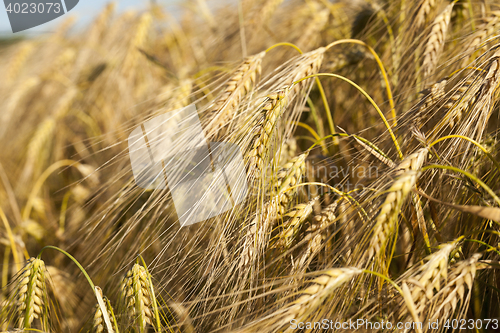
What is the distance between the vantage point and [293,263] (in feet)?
1.90

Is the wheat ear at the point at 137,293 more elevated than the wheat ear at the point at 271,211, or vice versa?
the wheat ear at the point at 271,211

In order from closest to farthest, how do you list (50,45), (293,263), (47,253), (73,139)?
1. (293,263)
2. (47,253)
3. (73,139)
4. (50,45)

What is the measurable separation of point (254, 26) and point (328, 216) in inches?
36.6

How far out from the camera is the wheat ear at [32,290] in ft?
1.90

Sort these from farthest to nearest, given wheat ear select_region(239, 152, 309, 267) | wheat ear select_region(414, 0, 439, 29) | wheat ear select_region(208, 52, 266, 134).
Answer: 1. wheat ear select_region(414, 0, 439, 29)
2. wheat ear select_region(208, 52, 266, 134)
3. wheat ear select_region(239, 152, 309, 267)

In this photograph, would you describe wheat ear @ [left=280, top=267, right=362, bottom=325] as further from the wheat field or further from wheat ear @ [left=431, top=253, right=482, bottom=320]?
wheat ear @ [left=431, top=253, right=482, bottom=320]

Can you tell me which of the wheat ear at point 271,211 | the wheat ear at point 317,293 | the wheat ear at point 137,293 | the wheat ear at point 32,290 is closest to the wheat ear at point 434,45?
the wheat ear at point 271,211

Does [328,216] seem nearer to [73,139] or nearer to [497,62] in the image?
[497,62]

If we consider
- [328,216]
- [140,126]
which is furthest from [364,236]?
[140,126]

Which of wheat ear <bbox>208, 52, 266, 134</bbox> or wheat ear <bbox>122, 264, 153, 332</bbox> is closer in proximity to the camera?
wheat ear <bbox>122, 264, 153, 332</bbox>

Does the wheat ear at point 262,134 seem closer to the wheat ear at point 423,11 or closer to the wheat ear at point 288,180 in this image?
the wheat ear at point 288,180

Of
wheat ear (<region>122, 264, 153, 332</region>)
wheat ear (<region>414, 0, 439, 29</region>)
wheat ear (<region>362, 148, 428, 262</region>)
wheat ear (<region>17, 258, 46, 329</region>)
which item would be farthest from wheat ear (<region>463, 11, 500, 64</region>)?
wheat ear (<region>17, 258, 46, 329</region>)

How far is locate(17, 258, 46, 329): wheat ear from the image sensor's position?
0.58m

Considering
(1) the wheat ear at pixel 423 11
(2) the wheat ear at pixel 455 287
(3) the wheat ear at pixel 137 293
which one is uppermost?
(1) the wheat ear at pixel 423 11
